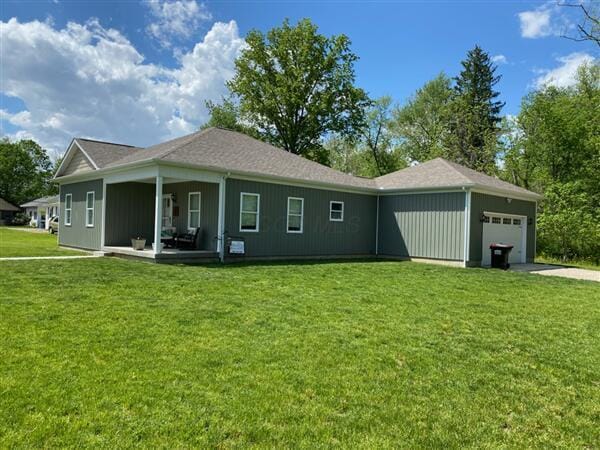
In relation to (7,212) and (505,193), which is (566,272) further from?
(7,212)

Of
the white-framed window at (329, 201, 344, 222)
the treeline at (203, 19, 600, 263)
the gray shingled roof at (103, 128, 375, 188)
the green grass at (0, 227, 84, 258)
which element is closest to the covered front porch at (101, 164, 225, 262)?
the gray shingled roof at (103, 128, 375, 188)

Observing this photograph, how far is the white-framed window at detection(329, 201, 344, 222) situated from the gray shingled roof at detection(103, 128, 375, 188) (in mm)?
751

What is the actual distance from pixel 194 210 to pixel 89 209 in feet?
15.3

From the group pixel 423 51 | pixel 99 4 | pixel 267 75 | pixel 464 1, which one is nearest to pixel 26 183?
pixel 267 75

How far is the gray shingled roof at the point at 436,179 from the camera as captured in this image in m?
14.5

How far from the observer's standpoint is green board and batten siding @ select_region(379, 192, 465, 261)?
564 inches

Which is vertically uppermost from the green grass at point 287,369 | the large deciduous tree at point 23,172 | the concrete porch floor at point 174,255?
the large deciduous tree at point 23,172

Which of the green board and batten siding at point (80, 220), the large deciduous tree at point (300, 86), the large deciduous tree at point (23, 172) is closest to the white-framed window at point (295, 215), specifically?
the green board and batten siding at point (80, 220)

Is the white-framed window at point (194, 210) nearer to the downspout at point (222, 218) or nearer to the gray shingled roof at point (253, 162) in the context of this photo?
the downspout at point (222, 218)

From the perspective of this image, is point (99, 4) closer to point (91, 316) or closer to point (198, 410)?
point (91, 316)

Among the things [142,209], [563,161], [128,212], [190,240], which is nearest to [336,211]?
[190,240]

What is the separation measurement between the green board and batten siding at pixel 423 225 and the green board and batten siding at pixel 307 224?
625mm

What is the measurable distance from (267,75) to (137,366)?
30.9 metres

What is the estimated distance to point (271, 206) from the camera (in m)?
13.9
